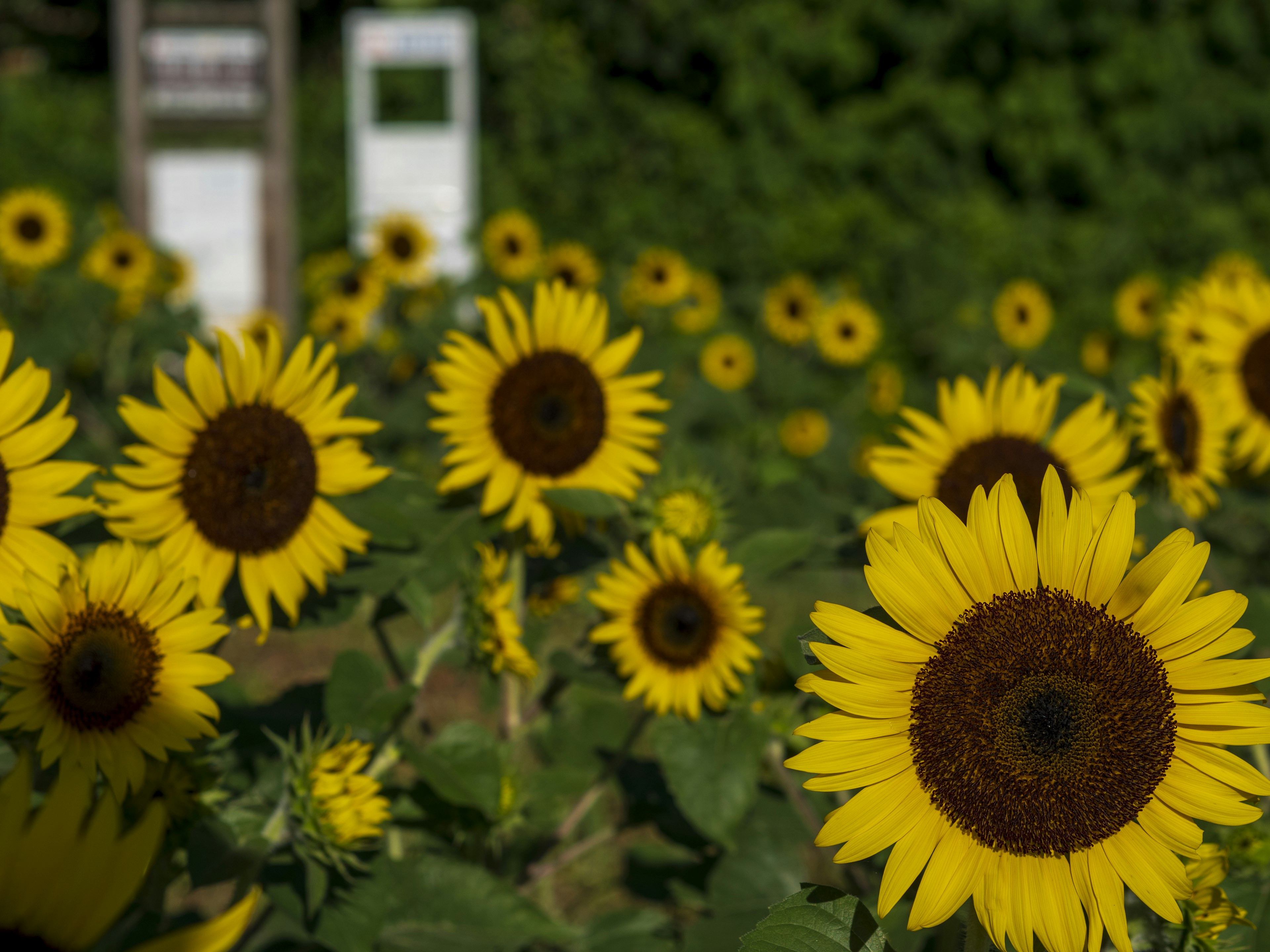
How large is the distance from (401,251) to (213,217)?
2.38m

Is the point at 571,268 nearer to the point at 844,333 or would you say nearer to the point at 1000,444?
the point at 844,333

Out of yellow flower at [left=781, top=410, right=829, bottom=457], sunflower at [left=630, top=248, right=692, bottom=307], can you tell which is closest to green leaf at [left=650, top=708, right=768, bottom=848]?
yellow flower at [left=781, top=410, right=829, bottom=457]

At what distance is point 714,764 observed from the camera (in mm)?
1619

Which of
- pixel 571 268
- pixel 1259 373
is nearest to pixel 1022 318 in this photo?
pixel 571 268

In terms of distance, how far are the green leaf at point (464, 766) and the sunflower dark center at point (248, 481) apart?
1.20ft

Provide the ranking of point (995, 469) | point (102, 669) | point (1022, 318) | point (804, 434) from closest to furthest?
point (102, 669), point (995, 469), point (804, 434), point (1022, 318)

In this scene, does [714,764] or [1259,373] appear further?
[1259,373]

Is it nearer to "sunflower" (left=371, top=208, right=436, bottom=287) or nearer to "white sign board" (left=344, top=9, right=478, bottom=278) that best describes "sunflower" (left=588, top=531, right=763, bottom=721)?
"sunflower" (left=371, top=208, right=436, bottom=287)

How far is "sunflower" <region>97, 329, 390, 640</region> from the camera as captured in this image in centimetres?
153

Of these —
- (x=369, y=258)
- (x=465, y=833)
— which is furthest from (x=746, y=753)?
(x=369, y=258)

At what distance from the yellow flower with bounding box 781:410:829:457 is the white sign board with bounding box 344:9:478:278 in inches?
107

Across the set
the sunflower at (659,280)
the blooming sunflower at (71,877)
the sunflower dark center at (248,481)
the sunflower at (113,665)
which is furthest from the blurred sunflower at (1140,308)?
the blooming sunflower at (71,877)

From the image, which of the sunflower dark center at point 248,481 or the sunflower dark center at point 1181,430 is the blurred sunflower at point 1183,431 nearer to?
the sunflower dark center at point 1181,430

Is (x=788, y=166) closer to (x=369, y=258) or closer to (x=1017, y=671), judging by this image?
(x=369, y=258)
